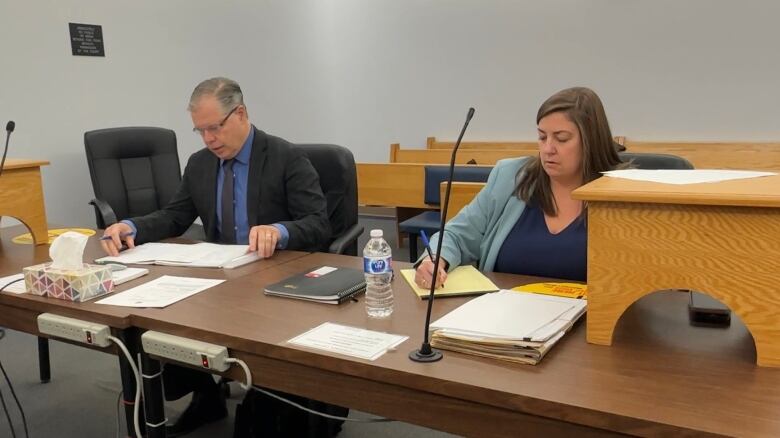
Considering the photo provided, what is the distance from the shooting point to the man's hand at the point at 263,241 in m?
1.86

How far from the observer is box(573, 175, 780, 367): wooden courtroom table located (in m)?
0.98

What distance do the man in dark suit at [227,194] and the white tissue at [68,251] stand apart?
1.81 ft

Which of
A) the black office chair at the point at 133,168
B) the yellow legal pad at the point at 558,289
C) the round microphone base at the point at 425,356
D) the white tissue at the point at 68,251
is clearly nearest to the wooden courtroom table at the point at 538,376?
the round microphone base at the point at 425,356

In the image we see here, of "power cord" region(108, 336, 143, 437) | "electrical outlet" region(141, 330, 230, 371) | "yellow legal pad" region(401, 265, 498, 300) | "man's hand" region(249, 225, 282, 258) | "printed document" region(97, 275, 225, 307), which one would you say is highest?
"man's hand" region(249, 225, 282, 258)

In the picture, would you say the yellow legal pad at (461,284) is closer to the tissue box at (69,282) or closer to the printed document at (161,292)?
the printed document at (161,292)

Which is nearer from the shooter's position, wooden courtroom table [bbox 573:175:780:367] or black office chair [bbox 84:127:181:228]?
wooden courtroom table [bbox 573:175:780:367]

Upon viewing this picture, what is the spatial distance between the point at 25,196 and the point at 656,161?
79.2 inches

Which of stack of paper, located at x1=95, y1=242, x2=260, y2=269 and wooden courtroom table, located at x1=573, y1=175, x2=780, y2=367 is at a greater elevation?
wooden courtroom table, located at x1=573, y1=175, x2=780, y2=367

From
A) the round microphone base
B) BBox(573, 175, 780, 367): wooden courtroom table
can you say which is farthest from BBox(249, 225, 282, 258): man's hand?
BBox(573, 175, 780, 367): wooden courtroom table

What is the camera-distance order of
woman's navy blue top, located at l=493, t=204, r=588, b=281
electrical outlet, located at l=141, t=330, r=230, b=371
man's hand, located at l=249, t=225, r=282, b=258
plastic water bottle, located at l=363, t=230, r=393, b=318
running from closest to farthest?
electrical outlet, located at l=141, t=330, r=230, b=371, plastic water bottle, located at l=363, t=230, r=393, b=318, woman's navy blue top, located at l=493, t=204, r=588, b=281, man's hand, located at l=249, t=225, r=282, b=258

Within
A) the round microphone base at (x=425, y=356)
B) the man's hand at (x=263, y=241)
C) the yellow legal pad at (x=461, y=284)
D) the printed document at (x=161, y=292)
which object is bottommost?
the round microphone base at (x=425, y=356)

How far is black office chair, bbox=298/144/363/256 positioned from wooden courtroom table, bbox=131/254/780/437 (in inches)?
40.9

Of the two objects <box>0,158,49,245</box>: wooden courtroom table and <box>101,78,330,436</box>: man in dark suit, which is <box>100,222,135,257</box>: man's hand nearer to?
<box>101,78,330,436</box>: man in dark suit

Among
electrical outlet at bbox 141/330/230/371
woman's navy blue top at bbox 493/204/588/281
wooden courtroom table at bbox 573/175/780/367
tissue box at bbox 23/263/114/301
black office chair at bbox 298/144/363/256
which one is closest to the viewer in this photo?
wooden courtroom table at bbox 573/175/780/367
